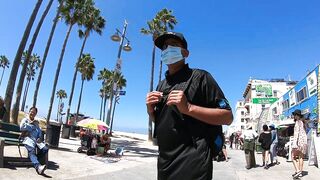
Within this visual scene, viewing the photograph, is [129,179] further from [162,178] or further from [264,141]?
[162,178]

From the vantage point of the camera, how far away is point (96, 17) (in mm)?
37156

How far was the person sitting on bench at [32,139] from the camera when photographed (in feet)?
30.1

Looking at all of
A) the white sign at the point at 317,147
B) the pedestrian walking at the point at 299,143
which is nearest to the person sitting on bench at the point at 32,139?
the pedestrian walking at the point at 299,143

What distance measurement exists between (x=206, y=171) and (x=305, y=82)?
22.1 meters

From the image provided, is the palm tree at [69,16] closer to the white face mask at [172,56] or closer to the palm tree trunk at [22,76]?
the palm tree trunk at [22,76]

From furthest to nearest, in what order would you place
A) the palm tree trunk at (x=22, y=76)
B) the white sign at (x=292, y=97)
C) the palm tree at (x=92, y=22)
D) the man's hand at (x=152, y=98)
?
1. the palm tree at (x=92, y=22)
2. the white sign at (x=292, y=97)
3. the palm tree trunk at (x=22, y=76)
4. the man's hand at (x=152, y=98)

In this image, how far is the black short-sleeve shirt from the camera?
212 cm

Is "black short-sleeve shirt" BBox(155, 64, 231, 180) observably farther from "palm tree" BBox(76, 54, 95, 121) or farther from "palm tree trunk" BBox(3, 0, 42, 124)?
"palm tree" BBox(76, 54, 95, 121)

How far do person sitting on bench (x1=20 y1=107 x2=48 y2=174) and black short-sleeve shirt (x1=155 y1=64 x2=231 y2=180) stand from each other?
25.0ft

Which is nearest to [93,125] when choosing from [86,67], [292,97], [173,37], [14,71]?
[14,71]

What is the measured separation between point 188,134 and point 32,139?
27.3ft

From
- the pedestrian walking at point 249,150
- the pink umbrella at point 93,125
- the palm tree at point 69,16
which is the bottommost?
the pedestrian walking at point 249,150

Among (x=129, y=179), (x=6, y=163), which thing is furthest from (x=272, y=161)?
(x=6, y=163)

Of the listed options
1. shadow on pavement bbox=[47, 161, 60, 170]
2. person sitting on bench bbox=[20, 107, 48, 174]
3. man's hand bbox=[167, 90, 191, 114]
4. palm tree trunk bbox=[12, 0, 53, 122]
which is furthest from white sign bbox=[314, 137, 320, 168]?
palm tree trunk bbox=[12, 0, 53, 122]
